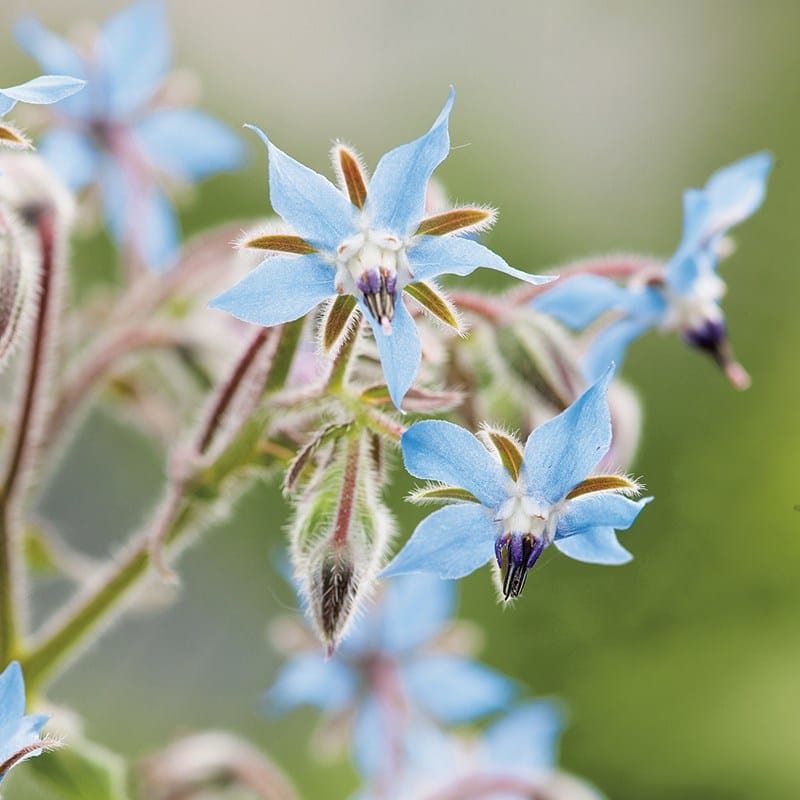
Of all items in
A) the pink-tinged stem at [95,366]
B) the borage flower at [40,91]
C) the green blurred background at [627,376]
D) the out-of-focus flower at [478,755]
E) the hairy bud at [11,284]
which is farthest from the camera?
the green blurred background at [627,376]

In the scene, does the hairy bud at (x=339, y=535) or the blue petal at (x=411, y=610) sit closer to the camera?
the hairy bud at (x=339, y=535)

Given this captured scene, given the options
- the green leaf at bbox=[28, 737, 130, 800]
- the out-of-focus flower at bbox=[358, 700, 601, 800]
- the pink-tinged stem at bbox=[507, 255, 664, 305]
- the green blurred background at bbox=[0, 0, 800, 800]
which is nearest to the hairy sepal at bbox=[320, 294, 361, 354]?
the pink-tinged stem at bbox=[507, 255, 664, 305]

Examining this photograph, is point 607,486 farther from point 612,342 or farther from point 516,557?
point 612,342

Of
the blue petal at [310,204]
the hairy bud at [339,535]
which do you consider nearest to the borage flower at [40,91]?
the blue petal at [310,204]

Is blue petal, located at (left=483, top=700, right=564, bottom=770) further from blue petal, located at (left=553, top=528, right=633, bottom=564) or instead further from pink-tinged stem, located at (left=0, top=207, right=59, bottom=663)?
blue petal, located at (left=553, top=528, right=633, bottom=564)

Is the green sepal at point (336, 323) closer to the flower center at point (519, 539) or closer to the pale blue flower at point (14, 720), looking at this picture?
the flower center at point (519, 539)

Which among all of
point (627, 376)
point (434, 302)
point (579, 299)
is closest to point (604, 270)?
point (579, 299)

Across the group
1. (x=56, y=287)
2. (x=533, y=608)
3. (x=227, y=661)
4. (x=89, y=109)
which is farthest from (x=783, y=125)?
(x=56, y=287)
